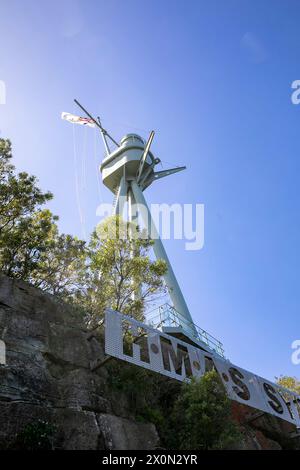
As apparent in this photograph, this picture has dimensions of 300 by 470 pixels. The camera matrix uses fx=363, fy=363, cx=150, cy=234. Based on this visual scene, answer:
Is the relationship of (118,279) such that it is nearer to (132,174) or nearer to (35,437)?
(35,437)

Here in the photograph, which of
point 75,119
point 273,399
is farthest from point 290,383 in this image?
point 75,119

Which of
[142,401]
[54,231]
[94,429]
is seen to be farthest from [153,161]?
[94,429]

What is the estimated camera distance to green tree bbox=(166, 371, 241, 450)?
10.3 metres

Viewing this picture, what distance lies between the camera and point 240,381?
1459 cm

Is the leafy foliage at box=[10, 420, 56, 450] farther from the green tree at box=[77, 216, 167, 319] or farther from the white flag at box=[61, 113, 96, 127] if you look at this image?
the white flag at box=[61, 113, 96, 127]

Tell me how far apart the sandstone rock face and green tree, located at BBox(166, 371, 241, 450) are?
974 mm

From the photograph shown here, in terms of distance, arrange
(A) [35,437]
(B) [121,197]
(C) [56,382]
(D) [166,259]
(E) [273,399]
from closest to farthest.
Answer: (A) [35,437] < (C) [56,382] < (E) [273,399] < (D) [166,259] < (B) [121,197]

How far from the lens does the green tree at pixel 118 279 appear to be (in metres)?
15.4

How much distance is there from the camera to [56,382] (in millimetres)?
10242

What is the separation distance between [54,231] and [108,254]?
3728 mm

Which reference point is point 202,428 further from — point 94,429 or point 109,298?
point 109,298

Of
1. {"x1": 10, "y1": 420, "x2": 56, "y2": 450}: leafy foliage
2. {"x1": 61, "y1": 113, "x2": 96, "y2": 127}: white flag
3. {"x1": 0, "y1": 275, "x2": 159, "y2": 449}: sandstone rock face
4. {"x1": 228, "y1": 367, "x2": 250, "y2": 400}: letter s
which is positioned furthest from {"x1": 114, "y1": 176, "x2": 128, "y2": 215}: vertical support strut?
{"x1": 10, "y1": 420, "x2": 56, "y2": 450}: leafy foliage

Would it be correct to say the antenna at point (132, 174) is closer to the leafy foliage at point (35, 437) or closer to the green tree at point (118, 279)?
the green tree at point (118, 279)

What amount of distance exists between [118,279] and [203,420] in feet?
23.0
